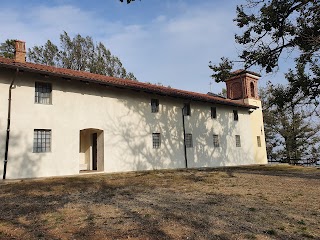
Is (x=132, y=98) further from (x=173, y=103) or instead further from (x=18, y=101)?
(x=18, y=101)

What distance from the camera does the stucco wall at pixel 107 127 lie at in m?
14.7

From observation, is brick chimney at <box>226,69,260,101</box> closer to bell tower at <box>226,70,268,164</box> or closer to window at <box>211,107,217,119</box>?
bell tower at <box>226,70,268,164</box>

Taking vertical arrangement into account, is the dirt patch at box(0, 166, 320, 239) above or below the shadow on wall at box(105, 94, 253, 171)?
below

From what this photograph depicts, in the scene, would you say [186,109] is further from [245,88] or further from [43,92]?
[43,92]

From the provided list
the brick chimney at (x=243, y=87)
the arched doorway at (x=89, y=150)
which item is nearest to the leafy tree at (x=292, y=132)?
the brick chimney at (x=243, y=87)

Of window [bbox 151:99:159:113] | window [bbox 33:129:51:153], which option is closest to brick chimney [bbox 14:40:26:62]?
window [bbox 33:129:51:153]

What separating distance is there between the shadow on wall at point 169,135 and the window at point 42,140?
369cm

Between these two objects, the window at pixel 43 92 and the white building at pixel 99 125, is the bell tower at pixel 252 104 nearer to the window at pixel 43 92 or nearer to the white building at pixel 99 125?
the white building at pixel 99 125

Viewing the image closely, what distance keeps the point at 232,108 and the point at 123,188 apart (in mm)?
18401

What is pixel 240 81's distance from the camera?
31.5 metres

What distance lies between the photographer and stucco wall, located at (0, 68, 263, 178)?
48.2 ft

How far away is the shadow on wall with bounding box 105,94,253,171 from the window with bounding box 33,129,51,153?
3.69m

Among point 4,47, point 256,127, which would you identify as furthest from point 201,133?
point 4,47

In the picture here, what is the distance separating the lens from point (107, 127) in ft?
59.0
